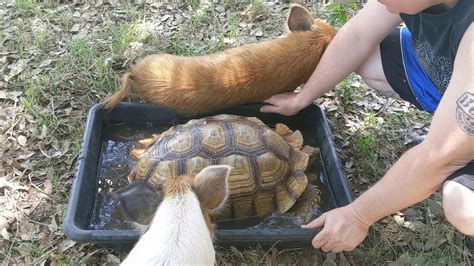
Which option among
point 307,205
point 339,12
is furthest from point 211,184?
point 339,12

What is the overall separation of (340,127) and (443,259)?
116 centimetres

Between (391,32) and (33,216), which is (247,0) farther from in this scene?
(33,216)

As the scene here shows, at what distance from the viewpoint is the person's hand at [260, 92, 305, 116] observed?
3.33 meters

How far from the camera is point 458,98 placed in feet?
6.73

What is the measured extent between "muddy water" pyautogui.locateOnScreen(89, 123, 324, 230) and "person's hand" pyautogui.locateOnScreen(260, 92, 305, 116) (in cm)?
37

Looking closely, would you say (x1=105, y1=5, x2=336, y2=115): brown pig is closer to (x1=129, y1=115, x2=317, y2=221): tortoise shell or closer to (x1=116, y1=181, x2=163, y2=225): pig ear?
(x1=129, y1=115, x2=317, y2=221): tortoise shell

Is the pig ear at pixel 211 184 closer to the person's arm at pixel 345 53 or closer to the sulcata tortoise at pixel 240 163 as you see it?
the sulcata tortoise at pixel 240 163

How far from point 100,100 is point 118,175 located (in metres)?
0.81

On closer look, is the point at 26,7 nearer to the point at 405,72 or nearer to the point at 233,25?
the point at 233,25

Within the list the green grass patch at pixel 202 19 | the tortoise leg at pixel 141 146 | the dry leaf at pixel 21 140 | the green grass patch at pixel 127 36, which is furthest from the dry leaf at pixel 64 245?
the green grass patch at pixel 202 19

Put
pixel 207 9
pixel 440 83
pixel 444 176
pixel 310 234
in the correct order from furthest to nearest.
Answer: pixel 207 9 → pixel 440 83 → pixel 310 234 → pixel 444 176

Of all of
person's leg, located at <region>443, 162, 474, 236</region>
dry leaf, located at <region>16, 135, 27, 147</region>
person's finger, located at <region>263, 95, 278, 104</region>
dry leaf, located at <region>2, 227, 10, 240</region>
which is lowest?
dry leaf, located at <region>2, 227, 10, 240</region>

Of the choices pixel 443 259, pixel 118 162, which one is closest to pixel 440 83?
pixel 443 259

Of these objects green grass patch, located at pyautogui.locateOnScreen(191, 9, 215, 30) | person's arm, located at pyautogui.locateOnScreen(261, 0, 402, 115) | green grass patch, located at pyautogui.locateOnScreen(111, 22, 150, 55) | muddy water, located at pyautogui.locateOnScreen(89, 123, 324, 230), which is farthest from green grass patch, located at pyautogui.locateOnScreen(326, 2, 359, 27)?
muddy water, located at pyautogui.locateOnScreen(89, 123, 324, 230)
